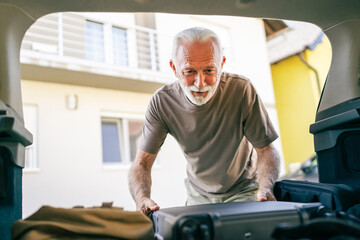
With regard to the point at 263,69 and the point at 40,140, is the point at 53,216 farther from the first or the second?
the point at 263,69

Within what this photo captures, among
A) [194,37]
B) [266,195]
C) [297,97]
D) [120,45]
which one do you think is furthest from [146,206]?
[297,97]

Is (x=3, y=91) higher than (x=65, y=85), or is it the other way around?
(x=65, y=85)

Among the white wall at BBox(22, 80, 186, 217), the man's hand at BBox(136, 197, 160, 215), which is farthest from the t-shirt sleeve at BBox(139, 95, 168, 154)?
the white wall at BBox(22, 80, 186, 217)

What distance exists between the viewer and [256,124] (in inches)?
60.3

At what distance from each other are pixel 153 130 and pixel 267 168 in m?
0.54

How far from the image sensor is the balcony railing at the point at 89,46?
572 cm

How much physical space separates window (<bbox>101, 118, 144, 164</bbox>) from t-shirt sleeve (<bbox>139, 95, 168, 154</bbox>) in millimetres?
4712

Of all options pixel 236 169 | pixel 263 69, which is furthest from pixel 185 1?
pixel 263 69

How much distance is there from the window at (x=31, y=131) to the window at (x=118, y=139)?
48.2 inches

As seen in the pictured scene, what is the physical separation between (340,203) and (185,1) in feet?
2.80

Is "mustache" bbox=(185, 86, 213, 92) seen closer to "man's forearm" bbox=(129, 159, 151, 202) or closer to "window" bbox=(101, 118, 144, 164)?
"man's forearm" bbox=(129, 159, 151, 202)

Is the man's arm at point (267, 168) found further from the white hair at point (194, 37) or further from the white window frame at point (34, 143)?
the white window frame at point (34, 143)

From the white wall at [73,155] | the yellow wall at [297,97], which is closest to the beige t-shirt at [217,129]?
the white wall at [73,155]

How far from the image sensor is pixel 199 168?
1.63 m
